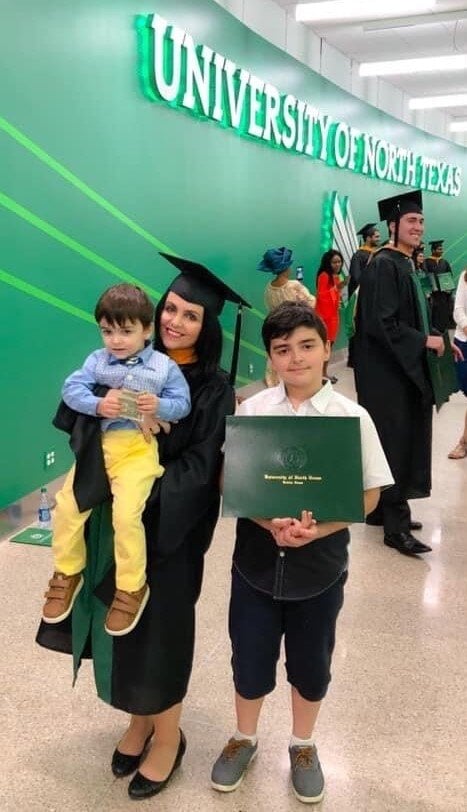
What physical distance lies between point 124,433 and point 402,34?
7548 millimetres

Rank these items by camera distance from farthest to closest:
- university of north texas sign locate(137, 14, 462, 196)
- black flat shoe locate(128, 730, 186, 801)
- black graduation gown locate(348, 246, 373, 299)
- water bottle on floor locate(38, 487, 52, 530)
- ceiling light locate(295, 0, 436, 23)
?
1. black graduation gown locate(348, 246, 373, 299)
2. ceiling light locate(295, 0, 436, 23)
3. university of north texas sign locate(137, 14, 462, 196)
4. water bottle on floor locate(38, 487, 52, 530)
5. black flat shoe locate(128, 730, 186, 801)

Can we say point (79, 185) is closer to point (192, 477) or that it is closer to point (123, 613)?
point (192, 477)

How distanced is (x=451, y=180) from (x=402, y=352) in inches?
406

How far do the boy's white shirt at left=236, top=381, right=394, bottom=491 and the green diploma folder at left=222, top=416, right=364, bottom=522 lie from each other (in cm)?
7

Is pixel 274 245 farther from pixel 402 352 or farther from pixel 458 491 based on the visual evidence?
pixel 402 352

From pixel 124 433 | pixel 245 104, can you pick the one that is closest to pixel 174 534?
pixel 124 433

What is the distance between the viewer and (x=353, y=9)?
5.71 metres

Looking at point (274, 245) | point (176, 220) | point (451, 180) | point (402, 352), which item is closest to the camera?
point (402, 352)

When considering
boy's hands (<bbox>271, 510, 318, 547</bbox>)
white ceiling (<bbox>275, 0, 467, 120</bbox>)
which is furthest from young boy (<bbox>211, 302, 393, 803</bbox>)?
white ceiling (<bbox>275, 0, 467, 120</bbox>)

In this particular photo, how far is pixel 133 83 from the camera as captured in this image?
4.21 meters

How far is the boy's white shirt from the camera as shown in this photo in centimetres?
158

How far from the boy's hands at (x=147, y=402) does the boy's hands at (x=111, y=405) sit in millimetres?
47

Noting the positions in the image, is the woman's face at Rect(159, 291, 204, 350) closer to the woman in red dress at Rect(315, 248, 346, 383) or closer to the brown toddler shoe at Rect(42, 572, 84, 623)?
the brown toddler shoe at Rect(42, 572, 84, 623)

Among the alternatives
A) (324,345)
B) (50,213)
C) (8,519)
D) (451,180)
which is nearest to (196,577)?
(324,345)
